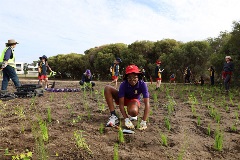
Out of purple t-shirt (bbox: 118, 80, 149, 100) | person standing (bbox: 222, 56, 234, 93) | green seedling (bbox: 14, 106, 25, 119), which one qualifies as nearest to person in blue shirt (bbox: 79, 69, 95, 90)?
green seedling (bbox: 14, 106, 25, 119)

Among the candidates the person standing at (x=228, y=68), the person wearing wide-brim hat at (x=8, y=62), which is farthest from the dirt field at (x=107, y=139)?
the person standing at (x=228, y=68)

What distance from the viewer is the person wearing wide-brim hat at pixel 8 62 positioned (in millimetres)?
7543

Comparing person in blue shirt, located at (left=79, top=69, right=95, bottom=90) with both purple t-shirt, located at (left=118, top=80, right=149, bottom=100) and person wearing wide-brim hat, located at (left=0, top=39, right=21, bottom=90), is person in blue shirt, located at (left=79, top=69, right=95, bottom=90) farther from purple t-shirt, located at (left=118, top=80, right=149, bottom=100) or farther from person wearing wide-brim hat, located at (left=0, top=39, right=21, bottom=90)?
purple t-shirt, located at (left=118, top=80, right=149, bottom=100)

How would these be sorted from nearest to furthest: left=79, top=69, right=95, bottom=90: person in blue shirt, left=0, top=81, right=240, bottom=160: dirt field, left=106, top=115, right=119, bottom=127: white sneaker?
left=0, top=81, right=240, bottom=160: dirt field, left=106, top=115, right=119, bottom=127: white sneaker, left=79, top=69, right=95, bottom=90: person in blue shirt

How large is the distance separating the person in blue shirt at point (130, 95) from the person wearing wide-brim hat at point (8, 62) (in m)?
4.63

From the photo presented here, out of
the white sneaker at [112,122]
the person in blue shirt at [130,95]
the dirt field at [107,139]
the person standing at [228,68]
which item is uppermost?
the person standing at [228,68]

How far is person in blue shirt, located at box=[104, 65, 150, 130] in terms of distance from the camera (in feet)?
13.1

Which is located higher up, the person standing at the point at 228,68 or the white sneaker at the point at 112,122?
the person standing at the point at 228,68

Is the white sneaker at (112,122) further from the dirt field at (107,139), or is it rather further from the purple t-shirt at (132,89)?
the purple t-shirt at (132,89)

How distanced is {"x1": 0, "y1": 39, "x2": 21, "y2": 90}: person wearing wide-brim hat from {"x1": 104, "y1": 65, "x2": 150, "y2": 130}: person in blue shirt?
15.2ft

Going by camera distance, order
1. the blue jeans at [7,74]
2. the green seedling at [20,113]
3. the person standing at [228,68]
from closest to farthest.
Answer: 1. the green seedling at [20,113]
2. the blue jeans at [7,74]
3. the person standing at [228,68]

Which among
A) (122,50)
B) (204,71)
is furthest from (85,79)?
(122,50)

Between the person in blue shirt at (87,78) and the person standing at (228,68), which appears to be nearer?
the person in blue shirt at (87,78)

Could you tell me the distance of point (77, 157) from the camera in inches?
109
